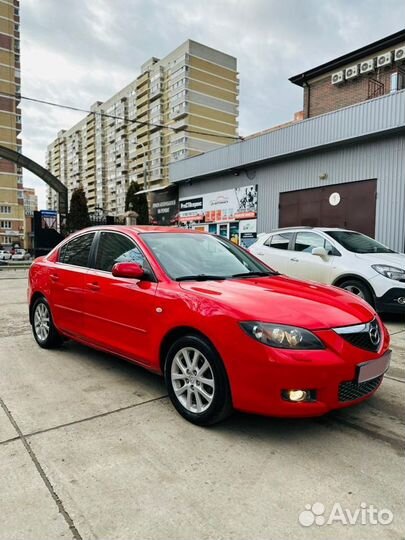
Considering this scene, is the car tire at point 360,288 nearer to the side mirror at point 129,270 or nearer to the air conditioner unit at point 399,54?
the side mirror at point 129,270

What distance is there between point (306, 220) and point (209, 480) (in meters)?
12.3

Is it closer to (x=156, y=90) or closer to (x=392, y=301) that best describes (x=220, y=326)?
(x=392, y=301)

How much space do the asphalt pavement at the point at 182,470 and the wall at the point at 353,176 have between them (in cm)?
878

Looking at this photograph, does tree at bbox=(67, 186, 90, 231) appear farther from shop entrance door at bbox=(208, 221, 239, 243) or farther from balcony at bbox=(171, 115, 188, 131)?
shop entrance door at bbox=(208, 221, 239, 243)

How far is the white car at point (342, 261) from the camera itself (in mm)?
6469

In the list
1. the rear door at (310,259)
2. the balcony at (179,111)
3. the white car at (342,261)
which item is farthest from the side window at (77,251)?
the balcony at (179,111)

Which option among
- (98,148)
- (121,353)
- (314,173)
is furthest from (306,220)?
(98,148)

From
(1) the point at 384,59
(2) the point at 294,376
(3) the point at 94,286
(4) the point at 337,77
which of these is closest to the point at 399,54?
(1) the point at 384,59

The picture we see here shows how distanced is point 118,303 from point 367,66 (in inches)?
777

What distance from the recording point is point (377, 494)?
2.15m

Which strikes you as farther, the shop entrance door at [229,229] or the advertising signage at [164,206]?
the advertising signage at [164,206]

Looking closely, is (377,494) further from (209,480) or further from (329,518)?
(209,480)

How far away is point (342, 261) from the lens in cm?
705

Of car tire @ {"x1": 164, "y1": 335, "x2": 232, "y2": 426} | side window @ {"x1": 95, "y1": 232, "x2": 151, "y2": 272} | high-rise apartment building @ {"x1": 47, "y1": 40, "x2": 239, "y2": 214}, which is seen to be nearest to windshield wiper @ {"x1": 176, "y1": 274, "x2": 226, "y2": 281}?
side window @ {"x1": 95, "y1": 232, "x2": 151, "y2": 272}
